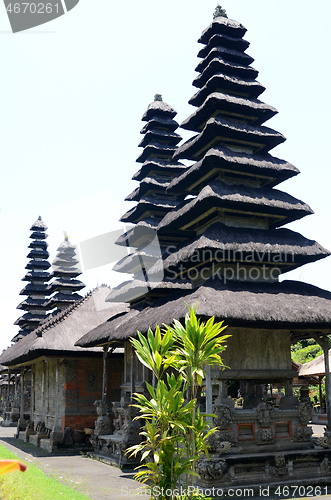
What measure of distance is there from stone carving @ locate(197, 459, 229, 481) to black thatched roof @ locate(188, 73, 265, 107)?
41.4ft

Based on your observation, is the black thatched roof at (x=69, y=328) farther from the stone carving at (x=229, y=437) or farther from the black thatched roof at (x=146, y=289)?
the stone carving at (x=229, y=437)

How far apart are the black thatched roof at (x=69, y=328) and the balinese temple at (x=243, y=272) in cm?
240

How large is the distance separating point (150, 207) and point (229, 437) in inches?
478

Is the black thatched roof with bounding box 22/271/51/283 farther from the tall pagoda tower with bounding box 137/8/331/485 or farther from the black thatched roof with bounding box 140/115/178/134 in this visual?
the tall pagoda tower with bounding box 137/8/331/485

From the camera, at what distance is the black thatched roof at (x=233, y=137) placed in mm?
16109

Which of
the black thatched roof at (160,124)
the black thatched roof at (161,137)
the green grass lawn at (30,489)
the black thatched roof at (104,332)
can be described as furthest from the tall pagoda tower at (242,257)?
the black thatched roof at (160,124)

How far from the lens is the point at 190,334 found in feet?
28.5

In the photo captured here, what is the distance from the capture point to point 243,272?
14836 mm

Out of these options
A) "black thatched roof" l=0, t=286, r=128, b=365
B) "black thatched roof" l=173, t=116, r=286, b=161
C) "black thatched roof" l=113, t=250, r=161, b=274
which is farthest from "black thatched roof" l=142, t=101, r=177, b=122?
"black thatched roof" l=0, t=286, r=128, b=365

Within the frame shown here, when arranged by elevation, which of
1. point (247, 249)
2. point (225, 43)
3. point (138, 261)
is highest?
point (225, 43)

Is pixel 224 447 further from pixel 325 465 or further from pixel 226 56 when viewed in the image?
pixel 226 56

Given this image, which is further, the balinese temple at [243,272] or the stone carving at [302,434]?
the stone carving at [302,434]

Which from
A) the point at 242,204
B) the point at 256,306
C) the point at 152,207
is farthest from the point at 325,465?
the point at 152,207

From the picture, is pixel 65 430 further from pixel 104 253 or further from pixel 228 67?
pixel 228 67
